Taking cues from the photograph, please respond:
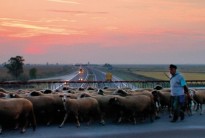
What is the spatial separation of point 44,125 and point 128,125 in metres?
3.29

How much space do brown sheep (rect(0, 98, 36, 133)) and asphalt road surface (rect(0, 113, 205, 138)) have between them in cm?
37

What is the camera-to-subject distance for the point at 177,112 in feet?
55.5

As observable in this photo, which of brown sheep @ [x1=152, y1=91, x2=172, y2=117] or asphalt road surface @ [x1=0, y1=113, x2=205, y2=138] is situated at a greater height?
brown sheep @ [x1=152, y1=91, x2=172, y2=117]

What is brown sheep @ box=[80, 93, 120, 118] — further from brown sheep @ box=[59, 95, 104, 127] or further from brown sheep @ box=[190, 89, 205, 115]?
brown sheep @ box=[190, 89, 205, 115]

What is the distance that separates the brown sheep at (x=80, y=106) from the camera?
15438mm

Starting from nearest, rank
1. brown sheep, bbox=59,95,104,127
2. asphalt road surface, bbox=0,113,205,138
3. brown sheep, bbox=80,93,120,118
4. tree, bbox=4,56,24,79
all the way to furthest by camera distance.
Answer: asphalt road surface, bbox=0,113,205,138, brown sheep, bbox=59,95,104,127, brown sheep, bbox=80,93,120,118, tree, bbox=4,56,24,79

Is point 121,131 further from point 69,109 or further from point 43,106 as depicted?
point 43,106

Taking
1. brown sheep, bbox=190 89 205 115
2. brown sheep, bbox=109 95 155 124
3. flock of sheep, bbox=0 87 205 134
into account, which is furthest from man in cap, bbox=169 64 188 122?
brown sheep, bbox=190 89 205 115

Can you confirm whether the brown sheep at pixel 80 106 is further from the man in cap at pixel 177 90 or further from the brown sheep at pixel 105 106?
the man in cap at pixel 177 90

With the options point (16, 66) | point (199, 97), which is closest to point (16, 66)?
point (16, 66)

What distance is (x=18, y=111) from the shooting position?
1415 cm

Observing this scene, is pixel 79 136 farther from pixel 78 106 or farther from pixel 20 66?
pixel 20 66

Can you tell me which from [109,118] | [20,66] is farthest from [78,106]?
[20,66]

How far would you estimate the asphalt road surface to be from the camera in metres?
13.7
